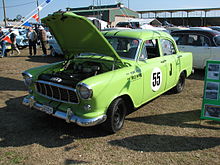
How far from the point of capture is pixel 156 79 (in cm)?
475

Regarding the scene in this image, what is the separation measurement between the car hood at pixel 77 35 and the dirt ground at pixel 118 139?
1.47 m

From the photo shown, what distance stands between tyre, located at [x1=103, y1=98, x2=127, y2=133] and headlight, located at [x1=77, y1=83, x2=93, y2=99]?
0.50 metres

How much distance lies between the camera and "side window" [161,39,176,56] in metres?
5.38

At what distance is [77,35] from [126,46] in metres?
1.08

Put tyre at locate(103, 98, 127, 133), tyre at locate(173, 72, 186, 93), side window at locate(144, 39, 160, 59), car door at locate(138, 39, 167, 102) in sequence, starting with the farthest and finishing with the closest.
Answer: tyre at locate(173, 72, 186, 93), side window at locate(144, 39, 160, 59), car door at locate(138, 39, 167, 102), tyre at locate(103, 98, 127, 133)

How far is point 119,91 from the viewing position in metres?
3.79

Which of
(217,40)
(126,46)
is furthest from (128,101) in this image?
(217,40)

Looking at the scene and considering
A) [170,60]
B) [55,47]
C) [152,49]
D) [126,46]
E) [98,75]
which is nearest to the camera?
[98,75]

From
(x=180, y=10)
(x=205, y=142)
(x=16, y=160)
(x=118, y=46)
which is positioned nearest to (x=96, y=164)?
(x=16, y=160)

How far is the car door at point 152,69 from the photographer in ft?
14.6

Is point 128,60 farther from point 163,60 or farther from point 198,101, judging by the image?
point 198,101

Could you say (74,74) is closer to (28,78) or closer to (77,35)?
(77,35)

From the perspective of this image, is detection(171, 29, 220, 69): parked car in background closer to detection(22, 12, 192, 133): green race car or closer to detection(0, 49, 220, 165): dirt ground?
detection(22, 12, 192, 133): green race car

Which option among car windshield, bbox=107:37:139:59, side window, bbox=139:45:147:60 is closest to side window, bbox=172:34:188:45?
side window, bbox=139:45:147:60
